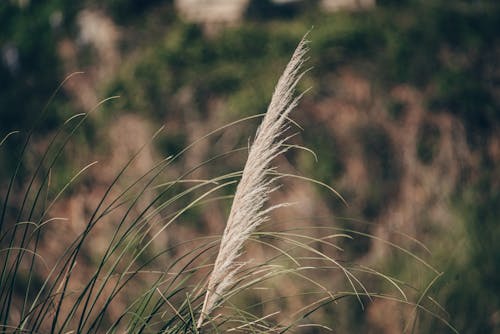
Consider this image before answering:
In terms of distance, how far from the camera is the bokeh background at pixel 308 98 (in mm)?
4555

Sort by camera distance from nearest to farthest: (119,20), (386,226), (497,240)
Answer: (497,240) → (386,226) → (119,20)

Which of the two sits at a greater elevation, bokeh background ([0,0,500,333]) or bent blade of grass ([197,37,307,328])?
bent blade of grass ([197,37,307,328])

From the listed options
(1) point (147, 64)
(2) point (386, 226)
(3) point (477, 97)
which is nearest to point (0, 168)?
(1) point (147, 64)

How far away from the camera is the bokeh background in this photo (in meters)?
4.55

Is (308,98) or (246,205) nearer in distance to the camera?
(246,205)

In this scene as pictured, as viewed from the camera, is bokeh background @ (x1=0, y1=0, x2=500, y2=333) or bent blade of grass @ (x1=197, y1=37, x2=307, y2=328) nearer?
bent blade of grass @ (x1=197, y1=37, x2=307, y2=328)

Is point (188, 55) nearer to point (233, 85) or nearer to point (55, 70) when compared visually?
point (233, 85)

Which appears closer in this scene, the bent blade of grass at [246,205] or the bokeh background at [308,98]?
the bent blade of grass at [246,205]

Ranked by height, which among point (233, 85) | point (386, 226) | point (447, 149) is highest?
point (233, 85)

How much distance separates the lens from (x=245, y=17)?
Answer: 5547mm

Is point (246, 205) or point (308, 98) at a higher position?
point (246, 205)

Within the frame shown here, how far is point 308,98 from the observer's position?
4875mm

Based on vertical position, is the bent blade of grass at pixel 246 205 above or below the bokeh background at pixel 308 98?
above

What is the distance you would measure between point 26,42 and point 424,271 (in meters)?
3.15
